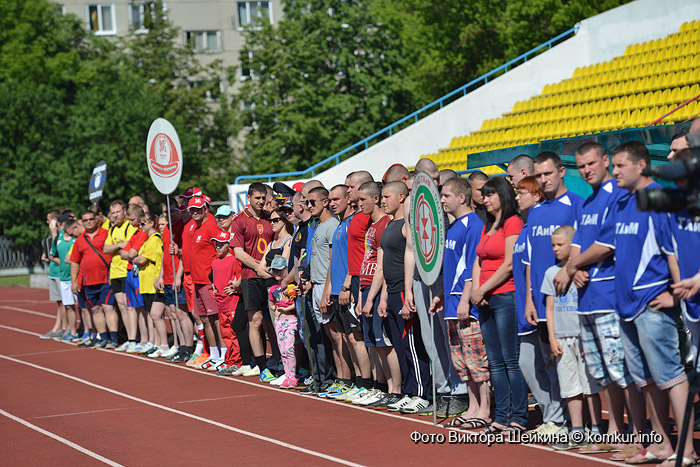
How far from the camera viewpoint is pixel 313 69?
134ft

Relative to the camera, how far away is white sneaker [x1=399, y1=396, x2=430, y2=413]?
9.27 m

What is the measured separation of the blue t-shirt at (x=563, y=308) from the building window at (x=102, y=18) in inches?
1996

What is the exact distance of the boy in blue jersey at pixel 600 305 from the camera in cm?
686

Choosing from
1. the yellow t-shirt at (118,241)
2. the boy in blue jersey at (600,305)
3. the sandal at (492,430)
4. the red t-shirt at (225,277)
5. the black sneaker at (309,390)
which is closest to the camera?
the boy in blue jersey at (600,305)

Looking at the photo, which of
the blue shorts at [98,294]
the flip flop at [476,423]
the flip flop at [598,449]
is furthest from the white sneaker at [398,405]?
the blue shorts at [98,294]

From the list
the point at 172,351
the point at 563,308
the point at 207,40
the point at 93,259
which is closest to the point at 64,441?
the point at 563,308

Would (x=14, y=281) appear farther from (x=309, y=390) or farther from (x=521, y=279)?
(x=521, y=279)

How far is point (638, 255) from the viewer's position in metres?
6.48

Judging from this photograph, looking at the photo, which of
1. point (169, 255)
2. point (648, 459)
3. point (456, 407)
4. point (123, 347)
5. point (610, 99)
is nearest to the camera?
point (648, 459)

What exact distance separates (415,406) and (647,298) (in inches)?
134

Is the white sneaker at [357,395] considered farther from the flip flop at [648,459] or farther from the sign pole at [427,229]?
the flip flop at [648,459]

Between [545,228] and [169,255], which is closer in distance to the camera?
[545,228]

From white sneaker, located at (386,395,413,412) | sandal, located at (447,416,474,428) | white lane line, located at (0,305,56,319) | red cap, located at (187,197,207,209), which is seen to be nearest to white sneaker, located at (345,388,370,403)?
white sneaker, located at (386,395,413,412)

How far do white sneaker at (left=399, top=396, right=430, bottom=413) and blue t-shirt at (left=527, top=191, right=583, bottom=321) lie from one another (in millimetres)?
2188
